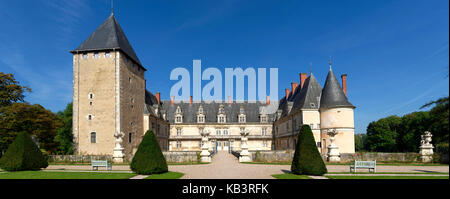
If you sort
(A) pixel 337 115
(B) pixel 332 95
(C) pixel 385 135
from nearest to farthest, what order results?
1. (A) pixel 337 115
2. (B) pixel 332 95
3. (C) pixel 385 135

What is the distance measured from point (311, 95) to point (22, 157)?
25787 millimetres

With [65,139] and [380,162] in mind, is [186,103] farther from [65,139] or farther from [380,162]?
[380,162]

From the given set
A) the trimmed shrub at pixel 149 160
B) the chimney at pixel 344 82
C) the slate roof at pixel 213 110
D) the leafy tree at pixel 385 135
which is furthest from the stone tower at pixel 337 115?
the leafy tree at pixel 385 135

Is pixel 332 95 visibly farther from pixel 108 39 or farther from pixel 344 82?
pixel 108 39

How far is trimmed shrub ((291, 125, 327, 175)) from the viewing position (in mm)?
11555

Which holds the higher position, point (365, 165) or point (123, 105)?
point (123, 105)

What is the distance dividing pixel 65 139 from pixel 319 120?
115ft

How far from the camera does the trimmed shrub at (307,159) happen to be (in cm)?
1155

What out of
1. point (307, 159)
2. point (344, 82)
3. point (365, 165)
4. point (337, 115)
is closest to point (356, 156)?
point (337, 115)

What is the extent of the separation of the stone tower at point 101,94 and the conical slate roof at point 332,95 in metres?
20.2

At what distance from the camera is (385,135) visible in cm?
4634

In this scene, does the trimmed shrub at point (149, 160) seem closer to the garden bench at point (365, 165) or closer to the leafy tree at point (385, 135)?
the garden bench at point (365, 165)
